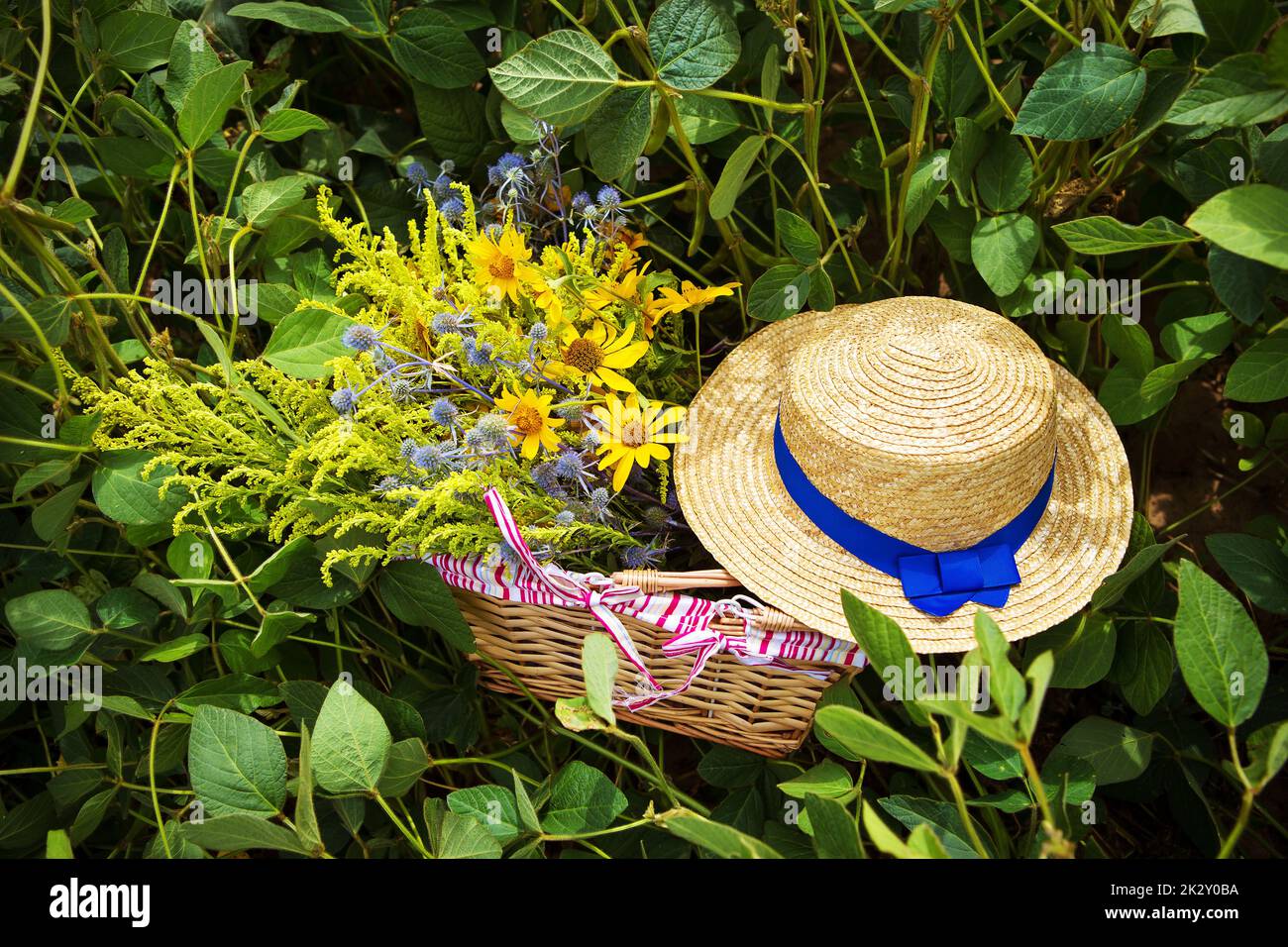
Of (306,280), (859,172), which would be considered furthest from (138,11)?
(859,172)

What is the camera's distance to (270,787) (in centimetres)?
92

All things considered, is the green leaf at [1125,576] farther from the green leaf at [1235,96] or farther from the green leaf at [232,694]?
the green leaf at [232,694]

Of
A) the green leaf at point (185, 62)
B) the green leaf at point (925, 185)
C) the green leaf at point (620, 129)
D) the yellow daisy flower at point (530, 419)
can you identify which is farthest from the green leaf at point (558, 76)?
the green leaf at point (185, 62)

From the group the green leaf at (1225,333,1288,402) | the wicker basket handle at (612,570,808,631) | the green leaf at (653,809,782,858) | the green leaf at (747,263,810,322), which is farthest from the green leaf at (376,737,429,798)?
the green leaf at (1225,333,1288,402)

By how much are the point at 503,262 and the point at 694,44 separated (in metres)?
0.30

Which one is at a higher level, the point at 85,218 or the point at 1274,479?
the point at 85,218

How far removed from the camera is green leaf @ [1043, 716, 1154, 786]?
106 centimetres

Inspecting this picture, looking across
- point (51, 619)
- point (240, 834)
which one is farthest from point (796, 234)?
point (51, 619)

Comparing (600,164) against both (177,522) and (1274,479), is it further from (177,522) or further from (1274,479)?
(1274,479)

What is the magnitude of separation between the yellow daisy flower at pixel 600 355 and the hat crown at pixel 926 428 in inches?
6.8

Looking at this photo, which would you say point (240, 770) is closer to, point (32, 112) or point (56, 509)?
point (56, 509)

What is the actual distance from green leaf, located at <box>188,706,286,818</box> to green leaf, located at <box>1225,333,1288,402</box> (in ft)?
3.31

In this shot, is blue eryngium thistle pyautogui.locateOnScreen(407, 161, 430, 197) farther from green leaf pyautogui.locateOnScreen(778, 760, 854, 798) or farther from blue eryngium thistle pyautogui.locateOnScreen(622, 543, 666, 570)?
green leaf pyautogui.locateOnScreen(778, 760, 854, 798)

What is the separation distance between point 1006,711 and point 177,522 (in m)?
0.84
